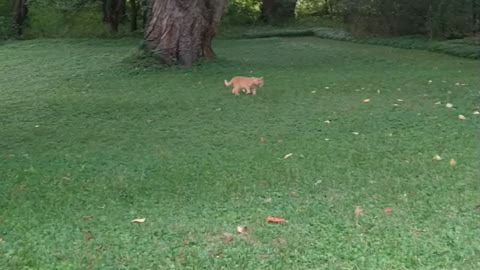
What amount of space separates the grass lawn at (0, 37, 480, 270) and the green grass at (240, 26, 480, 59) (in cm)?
337

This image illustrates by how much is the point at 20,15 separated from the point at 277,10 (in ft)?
25.5

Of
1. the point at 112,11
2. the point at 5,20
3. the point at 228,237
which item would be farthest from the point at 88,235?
the point at 5,20

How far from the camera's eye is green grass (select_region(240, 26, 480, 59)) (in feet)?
36.8

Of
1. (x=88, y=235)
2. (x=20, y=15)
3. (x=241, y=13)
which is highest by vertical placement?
(x=241, y=13)

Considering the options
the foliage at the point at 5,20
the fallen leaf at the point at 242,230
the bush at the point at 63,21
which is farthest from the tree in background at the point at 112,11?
the fallen leaf at the point at 242,230

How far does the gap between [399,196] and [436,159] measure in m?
0.84

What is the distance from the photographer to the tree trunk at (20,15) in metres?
16.8

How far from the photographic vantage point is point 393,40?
13656 millimetres

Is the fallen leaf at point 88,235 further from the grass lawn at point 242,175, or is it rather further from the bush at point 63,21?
the bush at point 63,21

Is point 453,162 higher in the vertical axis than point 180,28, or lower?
lower

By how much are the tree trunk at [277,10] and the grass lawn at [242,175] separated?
11.9m

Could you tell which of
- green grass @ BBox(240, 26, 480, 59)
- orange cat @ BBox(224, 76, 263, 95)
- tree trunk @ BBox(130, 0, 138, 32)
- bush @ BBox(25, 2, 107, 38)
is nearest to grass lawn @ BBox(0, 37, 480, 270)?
orange cat @ BBox(224, 76, 263, 95)

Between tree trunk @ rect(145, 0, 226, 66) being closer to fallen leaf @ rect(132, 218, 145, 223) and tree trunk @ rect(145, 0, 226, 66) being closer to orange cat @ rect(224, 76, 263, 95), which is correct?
orange cat @ rect(224, 76, 263, 95)

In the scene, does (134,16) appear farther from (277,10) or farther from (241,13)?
(277,10)
